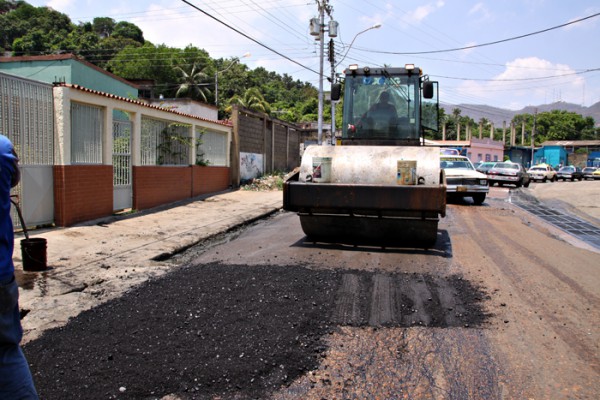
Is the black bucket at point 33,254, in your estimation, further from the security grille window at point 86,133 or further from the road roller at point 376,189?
the security grille window at point 86,133

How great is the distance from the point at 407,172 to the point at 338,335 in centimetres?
362

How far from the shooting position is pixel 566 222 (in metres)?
13.4

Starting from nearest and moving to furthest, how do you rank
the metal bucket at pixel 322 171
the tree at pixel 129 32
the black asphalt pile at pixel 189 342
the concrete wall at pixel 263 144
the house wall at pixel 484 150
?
the black asphalt pile at pixel 189 342
the metal bucket at pixel 322 171
the concrete wall at pixel 263 144
the house wall at pixel 484 150
the tree at pixel 129 32

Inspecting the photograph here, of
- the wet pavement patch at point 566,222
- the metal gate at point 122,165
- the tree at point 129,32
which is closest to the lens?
the wet pavement patch at point 566,222

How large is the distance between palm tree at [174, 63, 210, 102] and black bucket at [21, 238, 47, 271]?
151 ft

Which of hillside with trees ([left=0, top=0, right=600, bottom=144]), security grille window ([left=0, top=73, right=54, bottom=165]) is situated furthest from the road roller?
hillside with trees ([left=0, top=0, right=600, bottom=144])

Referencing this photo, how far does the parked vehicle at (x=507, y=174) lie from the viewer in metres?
25.7

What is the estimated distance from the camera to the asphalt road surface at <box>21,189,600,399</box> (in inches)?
133

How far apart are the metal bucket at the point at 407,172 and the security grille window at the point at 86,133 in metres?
6.92

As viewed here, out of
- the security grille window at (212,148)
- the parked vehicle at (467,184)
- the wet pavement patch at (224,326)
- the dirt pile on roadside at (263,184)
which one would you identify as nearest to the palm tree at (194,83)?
the dirt pile on roadside at (263,184)

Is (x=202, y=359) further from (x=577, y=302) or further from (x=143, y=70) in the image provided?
(x=143, y=70)

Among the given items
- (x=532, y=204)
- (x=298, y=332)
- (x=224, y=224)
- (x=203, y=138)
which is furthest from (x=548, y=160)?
(x=298, y=332)

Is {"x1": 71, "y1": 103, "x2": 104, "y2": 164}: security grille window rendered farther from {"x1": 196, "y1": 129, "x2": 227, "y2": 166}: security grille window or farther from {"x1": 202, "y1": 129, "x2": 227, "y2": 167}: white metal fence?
{"x1": 196, "y1": 129, "x2": 227, "y2": 166}: security grille window

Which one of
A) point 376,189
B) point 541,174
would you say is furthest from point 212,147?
point 541,174
